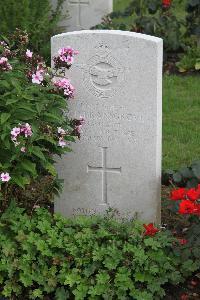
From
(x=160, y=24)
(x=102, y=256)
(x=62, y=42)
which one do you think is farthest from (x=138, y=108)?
(x=160, y=24)

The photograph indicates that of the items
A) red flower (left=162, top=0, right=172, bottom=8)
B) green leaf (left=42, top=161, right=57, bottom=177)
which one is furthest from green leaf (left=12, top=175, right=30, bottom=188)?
red flower (left=162, top=0, right=172, bottom=8)

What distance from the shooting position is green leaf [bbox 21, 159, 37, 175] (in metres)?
5.22

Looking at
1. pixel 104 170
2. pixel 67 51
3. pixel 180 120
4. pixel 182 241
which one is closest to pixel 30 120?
pixel 67 51

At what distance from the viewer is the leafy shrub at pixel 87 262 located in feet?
16.6

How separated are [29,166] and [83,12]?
581 centimetres

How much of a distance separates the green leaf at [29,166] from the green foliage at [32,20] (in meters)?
4.72

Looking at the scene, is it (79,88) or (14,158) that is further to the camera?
(79,88)

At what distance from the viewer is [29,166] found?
524 centimetres

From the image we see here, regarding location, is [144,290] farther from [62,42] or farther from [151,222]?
[62,42]

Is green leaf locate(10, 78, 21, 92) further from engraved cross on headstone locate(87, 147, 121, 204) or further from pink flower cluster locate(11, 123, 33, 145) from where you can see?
engraved cross on headstone locate(87, 147, 121, 204)

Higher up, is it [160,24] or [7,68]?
[160,24]

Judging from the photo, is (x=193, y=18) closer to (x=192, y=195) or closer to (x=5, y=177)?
(x=192, y=195)

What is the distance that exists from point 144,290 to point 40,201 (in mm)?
1145

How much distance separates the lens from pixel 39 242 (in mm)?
5191
